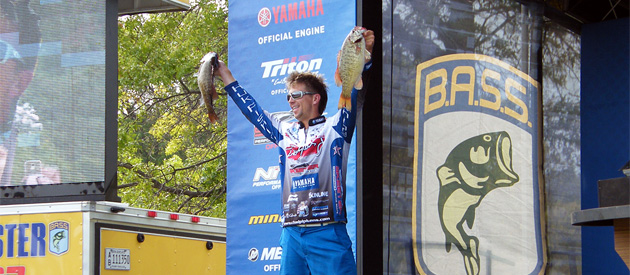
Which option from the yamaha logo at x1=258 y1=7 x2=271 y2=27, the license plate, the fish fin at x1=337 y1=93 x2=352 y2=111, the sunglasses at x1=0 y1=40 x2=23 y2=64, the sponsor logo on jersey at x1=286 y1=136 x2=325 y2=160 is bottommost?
the license plate

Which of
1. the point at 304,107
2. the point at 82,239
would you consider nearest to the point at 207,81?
the point at 304,107

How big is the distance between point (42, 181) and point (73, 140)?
49 centimetres

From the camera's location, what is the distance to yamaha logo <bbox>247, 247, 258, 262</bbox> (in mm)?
7656

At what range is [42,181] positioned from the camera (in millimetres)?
8180

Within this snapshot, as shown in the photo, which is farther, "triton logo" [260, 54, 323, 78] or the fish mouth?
"triton logo" [260, 54, 323, 78]

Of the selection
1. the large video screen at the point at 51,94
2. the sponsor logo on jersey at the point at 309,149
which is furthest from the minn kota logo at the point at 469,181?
the large video screen at the point at 51,94

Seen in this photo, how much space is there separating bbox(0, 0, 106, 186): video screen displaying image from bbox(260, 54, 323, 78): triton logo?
1437 millimetres

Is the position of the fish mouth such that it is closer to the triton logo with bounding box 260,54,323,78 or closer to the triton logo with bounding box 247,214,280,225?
the triton logo with bounding box 260,54,323,78

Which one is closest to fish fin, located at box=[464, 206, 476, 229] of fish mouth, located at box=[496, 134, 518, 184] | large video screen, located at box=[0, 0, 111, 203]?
fish mouth, located at box=[496, 134, 518, 184]

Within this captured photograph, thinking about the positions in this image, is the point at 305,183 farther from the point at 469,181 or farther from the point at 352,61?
the point at 469,181

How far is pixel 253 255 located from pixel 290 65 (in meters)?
1.57

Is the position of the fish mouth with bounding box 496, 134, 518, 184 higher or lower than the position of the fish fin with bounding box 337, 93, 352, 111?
lower

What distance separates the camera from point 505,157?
23.5 feet

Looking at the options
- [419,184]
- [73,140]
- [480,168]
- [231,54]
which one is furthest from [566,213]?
[73,140]
